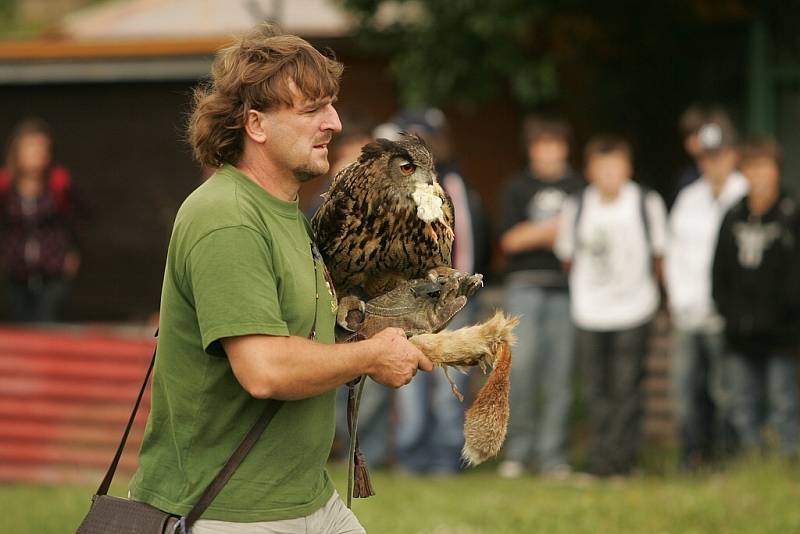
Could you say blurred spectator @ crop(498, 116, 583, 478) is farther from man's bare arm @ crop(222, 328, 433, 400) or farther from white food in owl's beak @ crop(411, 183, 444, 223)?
man's bare arm @ crop(222, 328, 433, 400)

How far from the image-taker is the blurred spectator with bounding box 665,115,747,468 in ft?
30.7

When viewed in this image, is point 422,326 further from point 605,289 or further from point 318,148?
point 605,289

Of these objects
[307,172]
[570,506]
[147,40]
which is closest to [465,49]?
[147,40]

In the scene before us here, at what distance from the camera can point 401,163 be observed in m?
4.14

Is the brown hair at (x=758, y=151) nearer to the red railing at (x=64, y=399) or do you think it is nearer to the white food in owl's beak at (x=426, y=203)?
the red railing at (x=64, y=399)

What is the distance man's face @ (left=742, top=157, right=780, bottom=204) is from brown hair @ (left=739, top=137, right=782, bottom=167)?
2 centimetres

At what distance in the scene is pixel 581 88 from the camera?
1426cm

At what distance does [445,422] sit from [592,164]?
205cm

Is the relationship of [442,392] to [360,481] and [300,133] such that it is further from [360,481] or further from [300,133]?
[300,133]

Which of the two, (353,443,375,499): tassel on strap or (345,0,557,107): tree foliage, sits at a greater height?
(345,0,557,107): tree foliage

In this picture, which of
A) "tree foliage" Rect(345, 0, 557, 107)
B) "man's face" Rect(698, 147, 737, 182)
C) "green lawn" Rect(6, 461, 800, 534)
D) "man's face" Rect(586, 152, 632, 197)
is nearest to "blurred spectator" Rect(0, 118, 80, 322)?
"green lawn" Rect(6, 461, 800, 534)

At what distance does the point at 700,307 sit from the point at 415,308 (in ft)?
18.5

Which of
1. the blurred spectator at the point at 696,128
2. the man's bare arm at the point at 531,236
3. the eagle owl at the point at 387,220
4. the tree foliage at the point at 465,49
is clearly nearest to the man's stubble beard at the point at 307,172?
→ the eagle owl at the point at 387,220

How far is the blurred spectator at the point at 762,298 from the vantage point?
894cm
